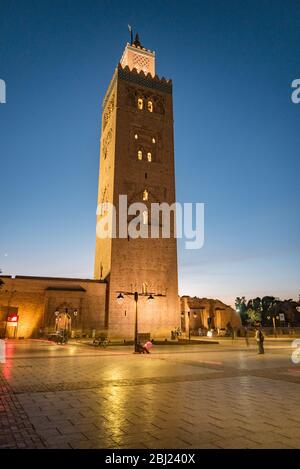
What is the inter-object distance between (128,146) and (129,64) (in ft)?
43.6

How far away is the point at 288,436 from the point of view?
4.59m

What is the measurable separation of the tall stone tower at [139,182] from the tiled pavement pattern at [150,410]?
24.8 metres

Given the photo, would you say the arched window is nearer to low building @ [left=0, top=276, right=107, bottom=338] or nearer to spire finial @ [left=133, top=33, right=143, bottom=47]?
low building @ [left=0, top=276, right=107, bottom=338]

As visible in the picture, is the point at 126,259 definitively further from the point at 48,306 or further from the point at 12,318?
the point at 12,318

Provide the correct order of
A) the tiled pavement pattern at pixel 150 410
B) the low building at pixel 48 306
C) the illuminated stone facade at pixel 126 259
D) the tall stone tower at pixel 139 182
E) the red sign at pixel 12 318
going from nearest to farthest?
1. the tiled pavement pattern at pixel 150 410
2. the red sign at pixel 12 318
3. the low building at pixel 48 306
4. the illuminated stone facade at pixel 126 259
5. the tall stone tower at pixel 139 182

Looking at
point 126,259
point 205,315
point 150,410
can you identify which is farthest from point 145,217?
point 150,410

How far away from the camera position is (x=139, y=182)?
38531 millimetres

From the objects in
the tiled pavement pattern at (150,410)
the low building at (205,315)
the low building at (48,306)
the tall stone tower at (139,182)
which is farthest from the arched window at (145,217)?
the tiled pavement pattern at (150,410)

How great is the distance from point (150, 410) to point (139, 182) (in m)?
→ 33.8

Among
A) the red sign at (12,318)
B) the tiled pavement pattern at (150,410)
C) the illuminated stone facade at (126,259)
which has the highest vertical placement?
the illuminated stone facade at (126,259)

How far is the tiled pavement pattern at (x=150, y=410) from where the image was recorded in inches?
175

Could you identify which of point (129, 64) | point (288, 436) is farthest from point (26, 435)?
point (129, 64)

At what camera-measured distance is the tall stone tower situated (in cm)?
3534

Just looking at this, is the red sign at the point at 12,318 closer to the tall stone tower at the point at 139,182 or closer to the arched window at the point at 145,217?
the tall stone tower at the point at 139,182
